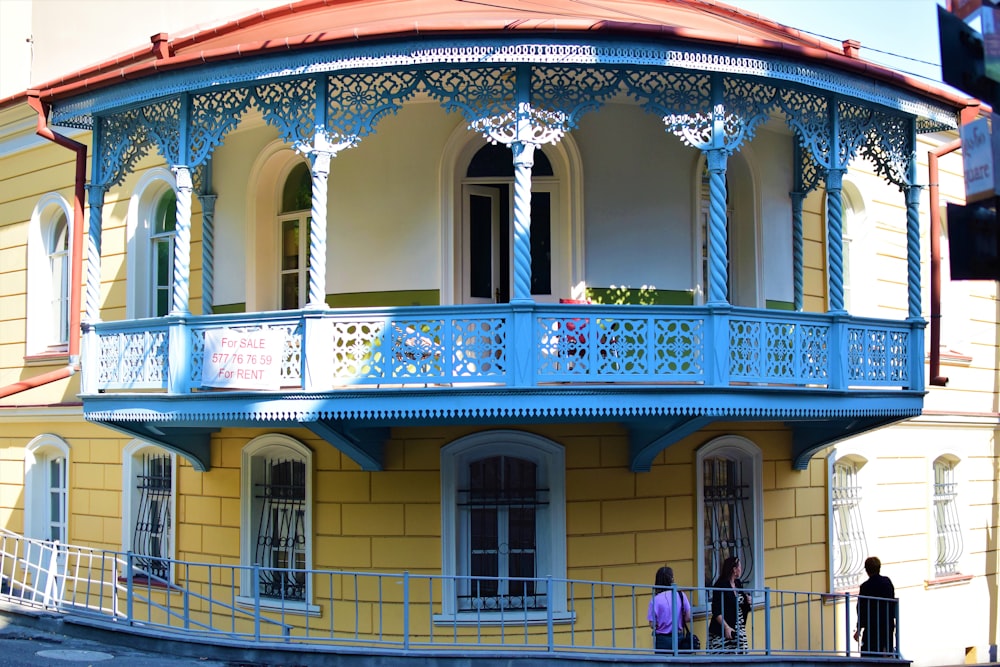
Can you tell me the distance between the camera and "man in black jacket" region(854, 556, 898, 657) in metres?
13.6

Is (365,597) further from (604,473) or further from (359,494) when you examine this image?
(604,473)

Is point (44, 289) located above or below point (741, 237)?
below

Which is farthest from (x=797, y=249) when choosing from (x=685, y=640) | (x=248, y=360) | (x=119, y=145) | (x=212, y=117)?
(x=119, y=145)

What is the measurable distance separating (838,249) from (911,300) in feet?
4.79

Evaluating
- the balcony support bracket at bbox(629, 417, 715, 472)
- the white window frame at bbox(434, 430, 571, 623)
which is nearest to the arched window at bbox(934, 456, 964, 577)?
the balcony support bracket at bbox(629, 417, 715, 472)

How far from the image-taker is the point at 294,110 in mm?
12445

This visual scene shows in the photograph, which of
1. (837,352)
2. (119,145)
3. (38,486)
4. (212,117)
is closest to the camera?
(212,117)

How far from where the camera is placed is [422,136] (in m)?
13.8

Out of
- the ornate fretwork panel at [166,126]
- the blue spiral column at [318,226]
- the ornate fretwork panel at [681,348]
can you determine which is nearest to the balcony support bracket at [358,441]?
the blue spiral column at [318,226]

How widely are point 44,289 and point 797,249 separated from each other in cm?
1070

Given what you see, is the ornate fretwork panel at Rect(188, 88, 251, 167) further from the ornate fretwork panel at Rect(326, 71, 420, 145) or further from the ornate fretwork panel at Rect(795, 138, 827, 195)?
the ornate fretwork panel at Rect(795, 138, 827, 195)

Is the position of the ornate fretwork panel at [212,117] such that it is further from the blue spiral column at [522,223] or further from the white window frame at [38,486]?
the white window frame at [38,486]

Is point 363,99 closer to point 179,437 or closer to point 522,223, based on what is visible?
point 522,223

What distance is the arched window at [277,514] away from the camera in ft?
46.7
